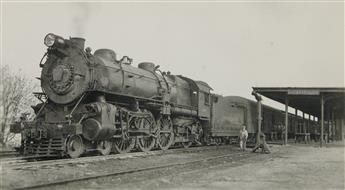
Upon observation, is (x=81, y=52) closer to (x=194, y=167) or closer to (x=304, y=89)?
(x=194, y=167)

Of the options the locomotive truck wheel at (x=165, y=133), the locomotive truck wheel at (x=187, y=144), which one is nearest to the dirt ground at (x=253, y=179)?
the locomotive truck wheel at (x=165, y=133)

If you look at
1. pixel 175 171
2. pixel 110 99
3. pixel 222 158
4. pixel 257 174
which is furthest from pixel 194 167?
pixel 110 99

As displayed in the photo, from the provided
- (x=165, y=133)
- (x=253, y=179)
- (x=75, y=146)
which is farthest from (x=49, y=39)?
(x=253, y=179)

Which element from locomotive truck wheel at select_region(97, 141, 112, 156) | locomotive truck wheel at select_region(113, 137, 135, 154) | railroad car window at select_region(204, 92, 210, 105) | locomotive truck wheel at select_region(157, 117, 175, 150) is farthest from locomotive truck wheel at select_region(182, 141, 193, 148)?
locomotive truck wheel at select_region(97, 141, 112, 156)

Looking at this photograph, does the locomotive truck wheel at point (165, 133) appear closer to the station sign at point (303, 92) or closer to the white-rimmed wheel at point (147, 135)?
the white-rimmed wheel at point (147, 135)

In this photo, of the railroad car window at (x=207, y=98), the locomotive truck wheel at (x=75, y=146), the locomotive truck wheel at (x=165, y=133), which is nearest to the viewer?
the locomotive truck wheel at (x=75, y=146)

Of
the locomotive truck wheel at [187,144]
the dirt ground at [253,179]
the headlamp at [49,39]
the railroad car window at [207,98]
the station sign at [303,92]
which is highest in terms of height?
the headlamp at [49,39]

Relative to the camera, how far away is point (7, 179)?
8461mm

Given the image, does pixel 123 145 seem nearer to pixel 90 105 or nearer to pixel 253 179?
pixel 90 105

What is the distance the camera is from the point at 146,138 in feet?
56.2

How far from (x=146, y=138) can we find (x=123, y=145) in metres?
1.59

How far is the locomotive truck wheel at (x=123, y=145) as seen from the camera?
1497cm

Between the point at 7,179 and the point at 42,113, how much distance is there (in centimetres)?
620

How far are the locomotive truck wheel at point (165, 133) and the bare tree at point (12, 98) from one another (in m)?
8.48
